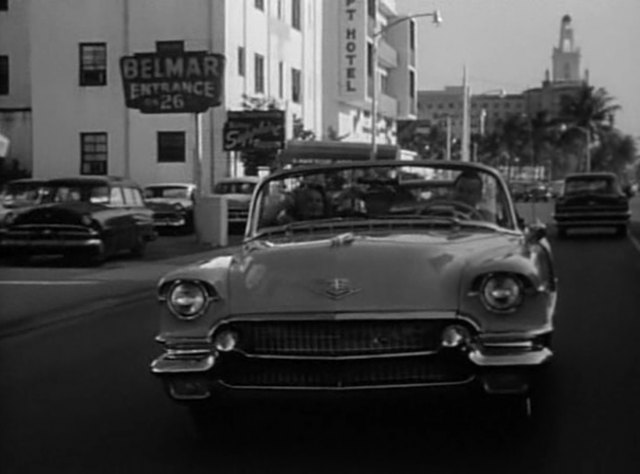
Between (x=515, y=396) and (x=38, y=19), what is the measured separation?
1605 inches

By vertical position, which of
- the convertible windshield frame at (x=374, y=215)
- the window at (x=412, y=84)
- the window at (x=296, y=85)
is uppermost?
the window at (x=412, y=84)

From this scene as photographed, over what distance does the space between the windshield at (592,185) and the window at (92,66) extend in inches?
731

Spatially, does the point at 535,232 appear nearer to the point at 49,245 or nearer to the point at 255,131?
the point at 49,245

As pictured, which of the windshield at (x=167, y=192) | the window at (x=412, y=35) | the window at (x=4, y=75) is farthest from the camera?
the window at (x=412, y=35)

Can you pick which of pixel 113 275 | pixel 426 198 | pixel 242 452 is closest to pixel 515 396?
pixel 242 452

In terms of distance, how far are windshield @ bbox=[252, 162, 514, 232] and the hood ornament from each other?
4.72 ft

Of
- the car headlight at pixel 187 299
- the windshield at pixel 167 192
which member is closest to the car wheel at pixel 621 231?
the windshield at pixel 167 192

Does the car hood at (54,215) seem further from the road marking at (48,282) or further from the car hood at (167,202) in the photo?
the car hood at (167,202)

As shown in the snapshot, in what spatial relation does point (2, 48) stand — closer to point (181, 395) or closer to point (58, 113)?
point (58, 113)

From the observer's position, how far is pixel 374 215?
8.27 meters

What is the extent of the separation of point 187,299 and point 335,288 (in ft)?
2.75

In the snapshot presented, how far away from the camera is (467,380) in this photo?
21.6 ft

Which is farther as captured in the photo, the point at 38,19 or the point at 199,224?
the point at 38,19

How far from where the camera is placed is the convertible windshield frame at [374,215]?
8.05 metres
